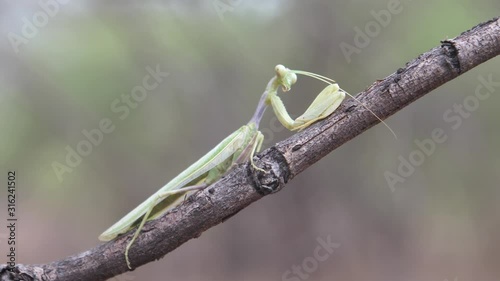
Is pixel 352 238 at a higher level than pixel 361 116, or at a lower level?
lower

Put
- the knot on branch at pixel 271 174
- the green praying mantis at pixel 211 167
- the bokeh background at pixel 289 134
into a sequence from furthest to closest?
1. the bokeh background at pixel 289 134
2. the green praying mantis at pixel 211 167
3. the knot on branch at pixel 271 174

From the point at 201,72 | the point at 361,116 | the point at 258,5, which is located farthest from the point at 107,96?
the point at 361,116

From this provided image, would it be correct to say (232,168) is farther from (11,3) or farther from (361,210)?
(11,3)
